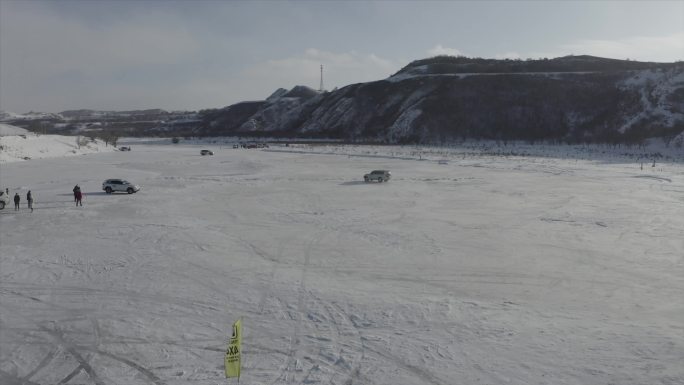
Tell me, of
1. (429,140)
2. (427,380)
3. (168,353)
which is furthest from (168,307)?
(429,140)

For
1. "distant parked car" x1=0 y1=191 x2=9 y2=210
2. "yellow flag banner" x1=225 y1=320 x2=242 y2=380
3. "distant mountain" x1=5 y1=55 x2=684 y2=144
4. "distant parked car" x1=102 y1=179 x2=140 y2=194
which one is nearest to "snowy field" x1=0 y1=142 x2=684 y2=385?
"yellow flag banner" x1=225 y1=320 x2=242 y2=380

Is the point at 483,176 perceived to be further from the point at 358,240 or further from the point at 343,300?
the point at 343,300

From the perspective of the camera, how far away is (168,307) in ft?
43.7

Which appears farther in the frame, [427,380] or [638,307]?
[638,307]

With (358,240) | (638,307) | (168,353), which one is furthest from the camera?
(358,240)

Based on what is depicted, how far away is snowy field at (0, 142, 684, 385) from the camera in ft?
33.7

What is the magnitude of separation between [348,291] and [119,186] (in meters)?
25.7

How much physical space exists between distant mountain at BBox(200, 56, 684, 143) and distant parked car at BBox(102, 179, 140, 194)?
80.7 meters

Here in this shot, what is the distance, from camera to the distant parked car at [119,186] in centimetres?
3400

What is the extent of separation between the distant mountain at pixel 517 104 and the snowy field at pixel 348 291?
7784 cm

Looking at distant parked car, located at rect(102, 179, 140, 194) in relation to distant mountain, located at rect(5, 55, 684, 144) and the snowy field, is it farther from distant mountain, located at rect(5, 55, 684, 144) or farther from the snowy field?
distant mountain, located at rect(5, 55, 684, 144)

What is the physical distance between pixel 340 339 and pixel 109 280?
8.41 meters

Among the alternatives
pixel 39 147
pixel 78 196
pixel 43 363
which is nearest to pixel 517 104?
pixel 39 147

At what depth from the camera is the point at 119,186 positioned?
34.2m
